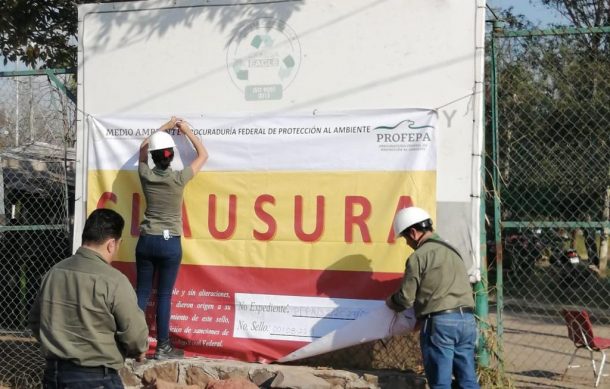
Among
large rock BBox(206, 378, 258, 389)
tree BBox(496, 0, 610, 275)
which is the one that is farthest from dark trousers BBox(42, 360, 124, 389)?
tree BBox(496, 0, 610, 275)

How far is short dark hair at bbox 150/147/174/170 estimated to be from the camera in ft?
20.7

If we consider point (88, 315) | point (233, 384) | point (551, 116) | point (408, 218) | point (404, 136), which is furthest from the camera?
point (551, 116)

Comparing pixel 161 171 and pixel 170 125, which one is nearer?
pixel 161 171

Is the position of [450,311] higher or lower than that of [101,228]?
lower

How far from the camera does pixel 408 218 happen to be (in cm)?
556

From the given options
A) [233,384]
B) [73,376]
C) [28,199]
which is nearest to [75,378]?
[73,376]

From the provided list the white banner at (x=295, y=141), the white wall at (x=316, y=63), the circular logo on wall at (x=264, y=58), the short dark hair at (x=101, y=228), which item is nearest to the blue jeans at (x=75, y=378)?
the short dark hair at (x=101, y=228)

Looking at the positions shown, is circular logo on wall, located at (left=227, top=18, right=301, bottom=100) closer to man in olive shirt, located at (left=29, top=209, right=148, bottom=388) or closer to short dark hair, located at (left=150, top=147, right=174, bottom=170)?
short dark hair, located at (left=150, top=147, right=174, bottom=170)

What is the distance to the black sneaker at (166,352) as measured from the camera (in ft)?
21.0

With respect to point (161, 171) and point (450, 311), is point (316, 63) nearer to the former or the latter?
point (161, 171)

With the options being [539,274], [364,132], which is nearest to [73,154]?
[364,132]

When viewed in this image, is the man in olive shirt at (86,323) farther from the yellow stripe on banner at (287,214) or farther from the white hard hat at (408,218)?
the yellow stripe on banner at (287,214)

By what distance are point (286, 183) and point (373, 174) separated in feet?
2.41

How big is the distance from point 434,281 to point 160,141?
245 cm
